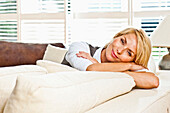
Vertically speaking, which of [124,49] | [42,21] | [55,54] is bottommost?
[55,54]

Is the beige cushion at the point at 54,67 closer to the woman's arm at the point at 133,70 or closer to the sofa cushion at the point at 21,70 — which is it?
the sofa cushion at the point at 21,70

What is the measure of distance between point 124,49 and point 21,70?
64 centimetres

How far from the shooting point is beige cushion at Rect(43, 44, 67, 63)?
303cm

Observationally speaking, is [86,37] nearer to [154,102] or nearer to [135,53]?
[135,53]

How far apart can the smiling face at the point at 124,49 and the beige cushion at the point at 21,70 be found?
46 centimetres

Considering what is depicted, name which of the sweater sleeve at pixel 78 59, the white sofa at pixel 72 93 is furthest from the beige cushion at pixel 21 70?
the sweater sleeve at pixel 78 59

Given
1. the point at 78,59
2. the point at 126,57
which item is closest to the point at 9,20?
the point at 78,59

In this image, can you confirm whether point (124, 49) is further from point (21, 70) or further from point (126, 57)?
point (21, 70)

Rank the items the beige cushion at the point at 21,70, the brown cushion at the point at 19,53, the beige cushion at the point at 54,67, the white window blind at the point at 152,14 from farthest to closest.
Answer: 1. the white window blind at the point at 152,14
2. the brown cushion at the point at 19,53
3. the beige cushion at the point at 54,67
4. the beige cushion at the point at 21,70

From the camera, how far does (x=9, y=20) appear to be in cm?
465

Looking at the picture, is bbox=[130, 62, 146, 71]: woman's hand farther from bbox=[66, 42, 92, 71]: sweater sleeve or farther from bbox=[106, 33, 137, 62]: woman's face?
bbox=[66, 42, 92, 71]: sweater sleeve

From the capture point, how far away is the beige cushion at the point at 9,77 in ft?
3.03

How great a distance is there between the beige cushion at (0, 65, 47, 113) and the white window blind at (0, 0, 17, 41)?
3373mm

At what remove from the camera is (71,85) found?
85 cm
